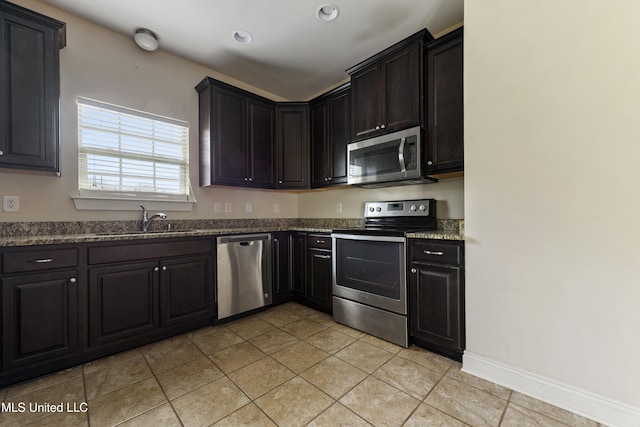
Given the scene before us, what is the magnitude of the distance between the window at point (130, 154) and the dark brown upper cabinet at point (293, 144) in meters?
1.12

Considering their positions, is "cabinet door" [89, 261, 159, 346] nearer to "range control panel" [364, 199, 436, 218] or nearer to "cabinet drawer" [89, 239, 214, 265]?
"cabinet drawer" [89, 239, 214, 265]

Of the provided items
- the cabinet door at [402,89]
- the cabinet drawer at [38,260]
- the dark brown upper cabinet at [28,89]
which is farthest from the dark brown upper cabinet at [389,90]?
the cabinet drawer at [38,260]

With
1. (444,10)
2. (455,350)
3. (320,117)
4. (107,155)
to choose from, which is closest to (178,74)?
(107,155)

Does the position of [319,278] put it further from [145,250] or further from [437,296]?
[145,250]

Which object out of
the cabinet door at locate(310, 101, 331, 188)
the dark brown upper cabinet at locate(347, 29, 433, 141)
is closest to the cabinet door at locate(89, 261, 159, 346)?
the cabinet door at locate(310, 101, 331, 188)

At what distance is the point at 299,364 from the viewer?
1.93 metres

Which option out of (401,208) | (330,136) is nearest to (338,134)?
(330,136)

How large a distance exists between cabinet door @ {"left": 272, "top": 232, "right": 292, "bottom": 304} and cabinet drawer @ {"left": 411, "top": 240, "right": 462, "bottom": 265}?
1.60 m

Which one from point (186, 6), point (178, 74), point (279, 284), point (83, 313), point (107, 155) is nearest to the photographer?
point (83, 313)

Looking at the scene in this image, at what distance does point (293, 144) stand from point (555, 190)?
2.72 metres

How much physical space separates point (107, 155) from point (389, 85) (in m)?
2.77

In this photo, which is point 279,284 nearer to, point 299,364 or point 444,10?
point 299,364

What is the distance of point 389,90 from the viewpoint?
8.29 feet

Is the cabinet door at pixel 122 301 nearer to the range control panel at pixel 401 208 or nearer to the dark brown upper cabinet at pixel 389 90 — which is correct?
the range control panel at pixel 401 208
